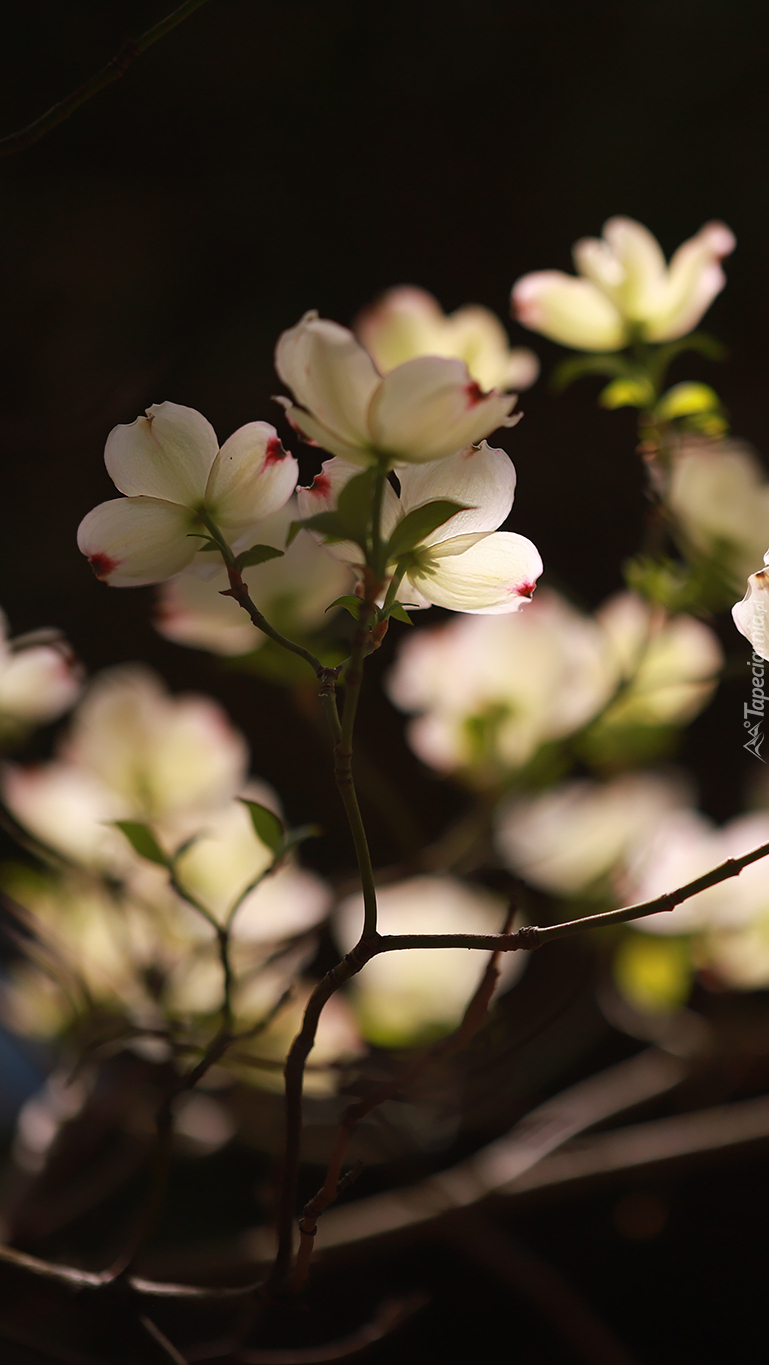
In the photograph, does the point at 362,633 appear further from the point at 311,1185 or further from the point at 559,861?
the point at 311,1185

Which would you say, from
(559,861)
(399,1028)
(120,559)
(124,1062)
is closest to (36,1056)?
(124,1062)

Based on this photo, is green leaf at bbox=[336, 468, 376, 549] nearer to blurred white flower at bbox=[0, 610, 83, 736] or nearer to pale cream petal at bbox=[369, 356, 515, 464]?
pale cream petal at bbox=[369, 356, 515, 464]

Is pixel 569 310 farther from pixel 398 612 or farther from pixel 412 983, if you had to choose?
pixel 412 983

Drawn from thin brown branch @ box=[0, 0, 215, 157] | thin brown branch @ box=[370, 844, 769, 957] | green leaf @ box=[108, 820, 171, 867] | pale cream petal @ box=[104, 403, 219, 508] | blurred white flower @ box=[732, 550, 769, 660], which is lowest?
thin brown branch @ box=[370, 844, 769, 957]

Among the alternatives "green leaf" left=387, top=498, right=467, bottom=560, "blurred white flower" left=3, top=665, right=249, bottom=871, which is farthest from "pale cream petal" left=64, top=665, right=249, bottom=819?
"green leaf" left=387, top=498, right=467, bottom=560

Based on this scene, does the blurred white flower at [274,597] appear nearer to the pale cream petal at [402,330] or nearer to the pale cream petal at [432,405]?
the pale cream petal at [402,330]

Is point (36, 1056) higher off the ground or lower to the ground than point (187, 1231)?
higher
